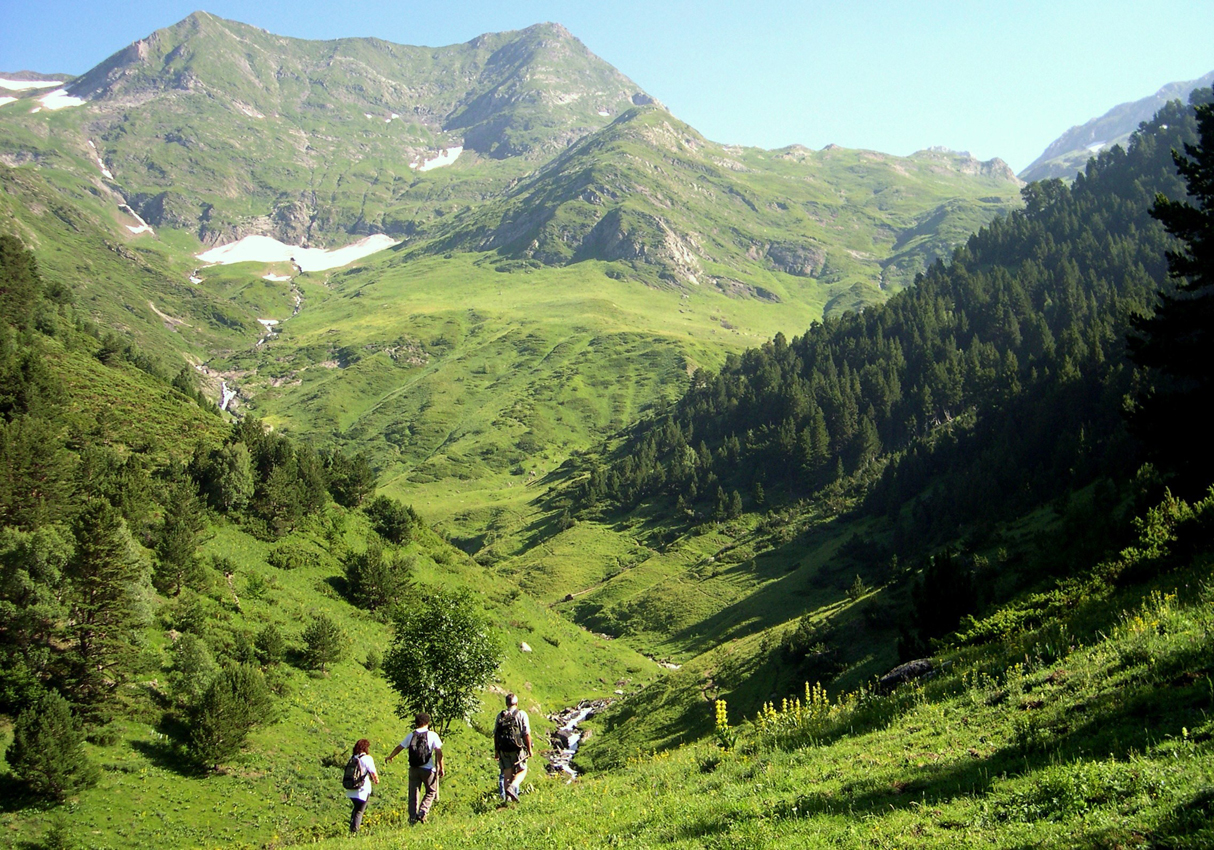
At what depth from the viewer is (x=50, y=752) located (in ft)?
94.9

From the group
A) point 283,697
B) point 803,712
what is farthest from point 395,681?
point 803,712

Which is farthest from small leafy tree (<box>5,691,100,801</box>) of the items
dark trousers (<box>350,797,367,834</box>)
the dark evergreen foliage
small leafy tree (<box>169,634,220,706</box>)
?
the dark evergreen foliage

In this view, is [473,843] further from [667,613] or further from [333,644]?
[667,613]

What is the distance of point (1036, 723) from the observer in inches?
530

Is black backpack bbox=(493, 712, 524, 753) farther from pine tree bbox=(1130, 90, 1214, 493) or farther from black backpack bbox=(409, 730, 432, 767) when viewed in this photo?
pine tree bbox=(1130, 90, 1214, 493)

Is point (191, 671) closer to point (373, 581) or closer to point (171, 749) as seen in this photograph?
point (171, 749)

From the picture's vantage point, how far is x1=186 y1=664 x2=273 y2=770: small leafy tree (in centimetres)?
3606

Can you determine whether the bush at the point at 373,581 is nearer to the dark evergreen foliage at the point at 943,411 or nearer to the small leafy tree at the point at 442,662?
the small leafy tree at the point at 442,662

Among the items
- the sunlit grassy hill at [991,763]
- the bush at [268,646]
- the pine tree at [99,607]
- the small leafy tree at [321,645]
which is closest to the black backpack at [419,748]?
the sunlit grassy hill at [991,763]

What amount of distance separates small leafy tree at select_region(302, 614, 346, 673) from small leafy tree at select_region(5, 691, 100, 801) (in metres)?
18.7

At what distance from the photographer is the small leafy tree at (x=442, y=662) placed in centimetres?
3912

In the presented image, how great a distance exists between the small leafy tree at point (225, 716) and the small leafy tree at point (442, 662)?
7540 mm

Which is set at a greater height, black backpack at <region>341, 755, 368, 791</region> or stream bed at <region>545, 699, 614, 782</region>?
black backpack at <region>341, 755, 368, 791</region>

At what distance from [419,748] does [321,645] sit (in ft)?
108
